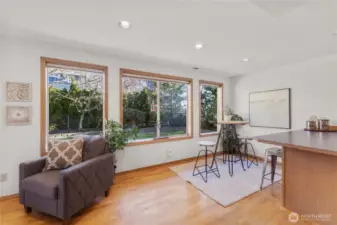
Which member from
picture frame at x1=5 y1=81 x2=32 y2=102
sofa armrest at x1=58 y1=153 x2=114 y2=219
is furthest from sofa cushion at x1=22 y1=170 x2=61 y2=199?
picture frame at x1=5 y1=81 x2=32 y2=102

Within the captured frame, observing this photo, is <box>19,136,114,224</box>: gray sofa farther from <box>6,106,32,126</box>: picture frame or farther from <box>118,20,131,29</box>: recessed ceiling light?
<box>118,20,131,29</box>: recessed ceiling light

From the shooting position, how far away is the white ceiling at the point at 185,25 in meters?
1.73

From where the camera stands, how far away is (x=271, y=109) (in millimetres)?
4102

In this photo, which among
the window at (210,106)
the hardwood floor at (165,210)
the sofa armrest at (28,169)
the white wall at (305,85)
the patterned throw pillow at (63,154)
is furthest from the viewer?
the window at (210,106)

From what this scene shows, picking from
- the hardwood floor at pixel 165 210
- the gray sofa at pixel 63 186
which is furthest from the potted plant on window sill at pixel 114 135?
the hardwood floor at pixel 165 210

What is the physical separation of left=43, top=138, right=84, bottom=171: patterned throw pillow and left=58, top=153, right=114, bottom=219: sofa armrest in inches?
11.8

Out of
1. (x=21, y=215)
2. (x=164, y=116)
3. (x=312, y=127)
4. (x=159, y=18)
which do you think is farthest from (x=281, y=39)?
(x=21, y=215)

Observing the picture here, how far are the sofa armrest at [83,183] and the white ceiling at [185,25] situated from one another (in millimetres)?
1694

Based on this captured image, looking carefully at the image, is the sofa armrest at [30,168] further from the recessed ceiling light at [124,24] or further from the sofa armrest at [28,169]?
the recessed ceiling light at [124,24]

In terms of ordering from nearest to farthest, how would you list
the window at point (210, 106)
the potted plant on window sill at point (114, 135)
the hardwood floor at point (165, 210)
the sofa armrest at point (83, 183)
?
the sofa armrest at point (83, 183) → the hardwood floor at point (165, 210) → the potted plant on window sill at point (114, 135) → the window at point (210, 106)

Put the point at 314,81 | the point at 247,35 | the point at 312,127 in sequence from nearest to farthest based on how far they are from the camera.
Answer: the point at 247,35 → the point at 312,127 → the point at 314,81

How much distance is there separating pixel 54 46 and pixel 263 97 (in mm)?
4434

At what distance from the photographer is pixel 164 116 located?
4129 millimetres

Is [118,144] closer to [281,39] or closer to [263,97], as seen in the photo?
[281,39]
